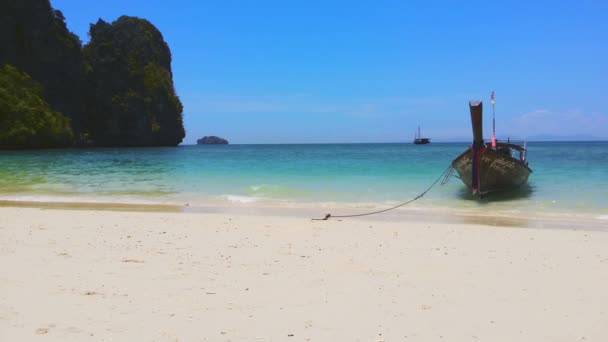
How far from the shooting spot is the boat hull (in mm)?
14211

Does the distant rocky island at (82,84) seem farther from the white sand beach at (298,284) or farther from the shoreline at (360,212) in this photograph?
the white sand beach at (298,284)

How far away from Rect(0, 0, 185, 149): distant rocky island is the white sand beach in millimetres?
56097

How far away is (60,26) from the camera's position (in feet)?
232

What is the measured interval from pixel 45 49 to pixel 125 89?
16391 mm

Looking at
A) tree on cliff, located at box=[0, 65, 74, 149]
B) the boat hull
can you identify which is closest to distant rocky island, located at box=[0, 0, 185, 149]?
tree on cliff, located at box=[0, 65, 74, 149]

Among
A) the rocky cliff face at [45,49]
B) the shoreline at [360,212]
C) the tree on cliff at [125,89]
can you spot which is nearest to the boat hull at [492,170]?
the shoreline at [360,212]

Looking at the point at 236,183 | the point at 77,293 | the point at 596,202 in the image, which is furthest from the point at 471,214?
the point at 236,183

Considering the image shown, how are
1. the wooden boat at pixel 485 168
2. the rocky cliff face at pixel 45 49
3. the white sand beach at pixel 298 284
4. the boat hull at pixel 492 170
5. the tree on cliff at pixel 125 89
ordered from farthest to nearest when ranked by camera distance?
1. the tree on cliff at pixel 125 89
2. the rocky cliff face at pixel 45 49
3. the boat hull at pixel 492 170
4. the wooden boat at pixel 485 168
5. the white sand beach at pixel 298 284

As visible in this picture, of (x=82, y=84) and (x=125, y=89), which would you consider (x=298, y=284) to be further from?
(x=125, y=89)

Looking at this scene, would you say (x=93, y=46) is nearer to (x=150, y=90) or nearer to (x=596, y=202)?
(x=150, y=90)

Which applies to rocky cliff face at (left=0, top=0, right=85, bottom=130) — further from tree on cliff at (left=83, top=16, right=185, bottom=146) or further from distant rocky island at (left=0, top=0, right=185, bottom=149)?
tree on cliff at (left=83, top=16, right=185, bottom=146)

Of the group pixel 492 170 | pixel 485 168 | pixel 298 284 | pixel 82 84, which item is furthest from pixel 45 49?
pixel 298 284

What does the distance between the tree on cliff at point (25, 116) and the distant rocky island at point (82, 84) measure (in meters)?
0.10

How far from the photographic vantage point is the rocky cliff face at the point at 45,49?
61500 millimetres
